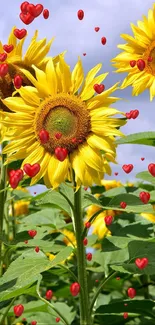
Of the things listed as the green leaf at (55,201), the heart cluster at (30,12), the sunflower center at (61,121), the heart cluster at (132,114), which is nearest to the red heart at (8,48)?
the heart cluster at (30,12)

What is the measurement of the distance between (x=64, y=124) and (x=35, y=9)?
1.58ft

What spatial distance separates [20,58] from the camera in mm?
2805

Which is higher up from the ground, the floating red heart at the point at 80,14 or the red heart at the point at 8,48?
the red heart at the point at 8,48

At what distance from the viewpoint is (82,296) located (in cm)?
225

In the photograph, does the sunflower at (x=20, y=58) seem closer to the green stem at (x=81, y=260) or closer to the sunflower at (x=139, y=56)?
the sunflower at (x=139, y=56)

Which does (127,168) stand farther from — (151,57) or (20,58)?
(151,57)

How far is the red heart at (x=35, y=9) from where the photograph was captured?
2.32 m

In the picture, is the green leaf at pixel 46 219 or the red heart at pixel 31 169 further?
the green leaf at pixel 46 219

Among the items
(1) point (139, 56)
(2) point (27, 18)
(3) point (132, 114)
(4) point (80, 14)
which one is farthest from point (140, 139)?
(1) point (139, 56)

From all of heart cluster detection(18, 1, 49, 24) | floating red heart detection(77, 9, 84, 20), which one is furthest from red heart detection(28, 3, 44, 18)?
floating red heart detection(77, 9, 84, 20)

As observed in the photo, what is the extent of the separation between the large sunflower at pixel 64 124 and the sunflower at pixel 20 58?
1.30 ft

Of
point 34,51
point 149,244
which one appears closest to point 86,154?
point 149,244

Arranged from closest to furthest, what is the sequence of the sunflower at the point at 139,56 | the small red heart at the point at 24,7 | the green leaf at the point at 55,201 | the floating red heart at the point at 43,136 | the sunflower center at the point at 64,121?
the floating red heart at the point at 43,136 → the sunflower center at the point at 64,121 → the small red heart at the point at 24,7 → the green leaf at the point at 55,201 → the sunflower at the point at 139,56

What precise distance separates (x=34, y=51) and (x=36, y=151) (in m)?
0.69
